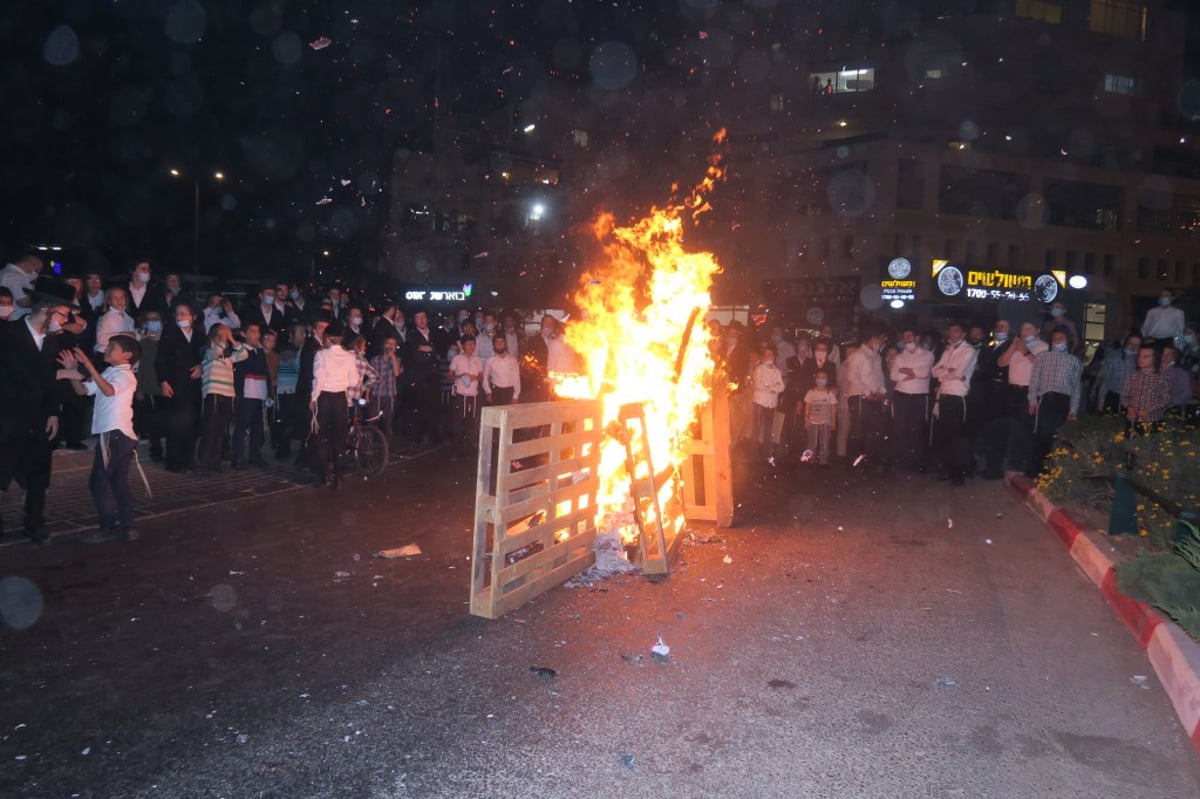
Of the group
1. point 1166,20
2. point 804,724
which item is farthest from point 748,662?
point 1166,20

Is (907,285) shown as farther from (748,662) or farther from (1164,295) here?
(748,662)

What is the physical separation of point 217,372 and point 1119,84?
4831 cm

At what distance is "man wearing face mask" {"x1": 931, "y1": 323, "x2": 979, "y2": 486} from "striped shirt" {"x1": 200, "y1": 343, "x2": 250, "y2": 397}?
962 cm

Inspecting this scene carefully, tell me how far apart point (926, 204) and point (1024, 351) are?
28.5 metres

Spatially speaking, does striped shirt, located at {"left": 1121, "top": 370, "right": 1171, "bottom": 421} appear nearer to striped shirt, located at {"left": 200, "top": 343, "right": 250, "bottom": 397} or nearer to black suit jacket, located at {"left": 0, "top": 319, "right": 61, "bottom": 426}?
striped shirt, located at {"left": 200, "top": 343, "right": 250, "bottom": 397}

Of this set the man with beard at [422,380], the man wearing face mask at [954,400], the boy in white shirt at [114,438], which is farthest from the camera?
the man with beard at [422,380]

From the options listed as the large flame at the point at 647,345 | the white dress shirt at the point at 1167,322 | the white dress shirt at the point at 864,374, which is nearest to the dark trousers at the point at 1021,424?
the white dress shirt at the point at 864,374

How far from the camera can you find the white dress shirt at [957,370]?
1184cm

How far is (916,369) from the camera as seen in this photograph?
12.3 m

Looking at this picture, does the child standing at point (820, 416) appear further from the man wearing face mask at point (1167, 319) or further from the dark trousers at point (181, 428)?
the dark trousers at point (181, 428)

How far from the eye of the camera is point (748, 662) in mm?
5035

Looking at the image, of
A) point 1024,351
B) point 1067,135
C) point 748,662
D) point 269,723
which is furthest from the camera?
point 1067,135

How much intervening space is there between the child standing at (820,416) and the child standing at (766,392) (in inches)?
21.7

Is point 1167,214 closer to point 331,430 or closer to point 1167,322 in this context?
point 1167,322
